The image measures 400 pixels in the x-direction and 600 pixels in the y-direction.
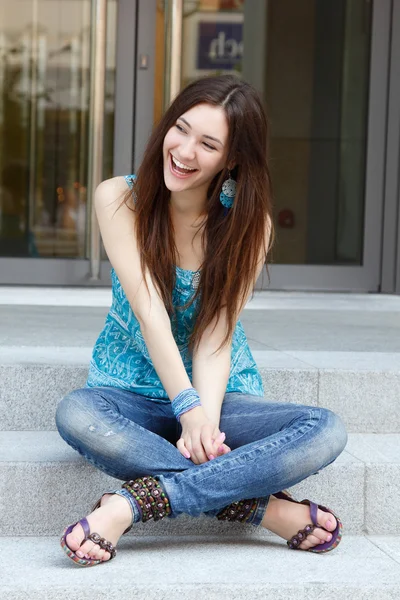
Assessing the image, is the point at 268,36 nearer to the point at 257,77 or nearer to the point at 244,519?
the point at 257,77

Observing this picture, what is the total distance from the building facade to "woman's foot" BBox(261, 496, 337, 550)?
3.42 m

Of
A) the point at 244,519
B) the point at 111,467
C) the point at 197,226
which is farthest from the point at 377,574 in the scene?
the point at 197,226

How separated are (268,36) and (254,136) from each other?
356cm

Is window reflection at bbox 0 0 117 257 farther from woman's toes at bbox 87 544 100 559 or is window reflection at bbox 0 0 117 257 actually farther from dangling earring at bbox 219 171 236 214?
woman's toes at bbox 87 544 100 559

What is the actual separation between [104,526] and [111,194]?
88 cm

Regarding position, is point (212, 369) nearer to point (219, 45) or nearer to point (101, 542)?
point (101, 542)

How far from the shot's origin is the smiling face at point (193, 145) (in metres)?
2.57

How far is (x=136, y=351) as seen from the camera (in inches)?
109

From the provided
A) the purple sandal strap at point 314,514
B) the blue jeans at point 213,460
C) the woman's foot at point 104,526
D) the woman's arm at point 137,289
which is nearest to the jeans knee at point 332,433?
the blue jeans at point 213,460

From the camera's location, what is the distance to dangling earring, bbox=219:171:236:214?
271cm

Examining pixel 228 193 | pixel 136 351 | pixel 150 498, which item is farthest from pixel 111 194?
pixel 150 498

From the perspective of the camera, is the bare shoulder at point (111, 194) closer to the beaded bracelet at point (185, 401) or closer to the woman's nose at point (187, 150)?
the woman's nose at point (187, 150)

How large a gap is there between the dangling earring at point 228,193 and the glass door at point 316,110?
328cm

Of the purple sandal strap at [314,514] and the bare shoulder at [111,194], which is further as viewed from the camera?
the bare shoulder at [111,194]
